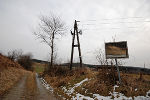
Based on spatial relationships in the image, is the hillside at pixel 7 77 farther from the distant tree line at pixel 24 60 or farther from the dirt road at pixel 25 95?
the distant tree line at pixel 24 60

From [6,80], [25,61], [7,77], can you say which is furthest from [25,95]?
[25,61]

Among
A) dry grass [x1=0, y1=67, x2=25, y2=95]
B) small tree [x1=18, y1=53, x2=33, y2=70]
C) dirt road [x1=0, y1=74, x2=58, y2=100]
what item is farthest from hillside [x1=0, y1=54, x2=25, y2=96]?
small tree [x1=18, y1=53, x2=33, y2=70]

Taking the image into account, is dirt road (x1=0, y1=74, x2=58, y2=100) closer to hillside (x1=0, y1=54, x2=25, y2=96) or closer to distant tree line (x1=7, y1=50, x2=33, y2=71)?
hillside (x1=0, y1=54, x2=25, y2=96)

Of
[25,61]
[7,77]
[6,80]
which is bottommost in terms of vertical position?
[6,80]

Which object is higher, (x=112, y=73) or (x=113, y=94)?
(x=112, y=73)

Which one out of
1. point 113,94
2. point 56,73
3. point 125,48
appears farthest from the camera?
point 56,73

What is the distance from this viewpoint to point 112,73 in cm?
908

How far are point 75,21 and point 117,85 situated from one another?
1077 cm

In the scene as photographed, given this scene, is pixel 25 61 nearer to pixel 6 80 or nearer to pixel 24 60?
pixel 24 60

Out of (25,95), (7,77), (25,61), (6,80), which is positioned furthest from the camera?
(25,61)

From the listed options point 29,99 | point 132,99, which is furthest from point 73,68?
point 132,99

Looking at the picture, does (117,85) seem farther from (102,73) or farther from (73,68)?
(73,68)

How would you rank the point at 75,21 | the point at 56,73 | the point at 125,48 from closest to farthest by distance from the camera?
the point at 125,48 → the point at 75,21 → the point at 56,73

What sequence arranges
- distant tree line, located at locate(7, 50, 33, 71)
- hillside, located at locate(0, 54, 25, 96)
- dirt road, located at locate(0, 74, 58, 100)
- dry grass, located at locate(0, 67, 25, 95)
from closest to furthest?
dirt road, located at locate(0, 74, 58, 100) < dry grass, located at locate(0, 67, 25, 95) < hillside, located at locate(0, 54, 25, 96) < distant tree line, located at locate(7, 50, 33, 71)
